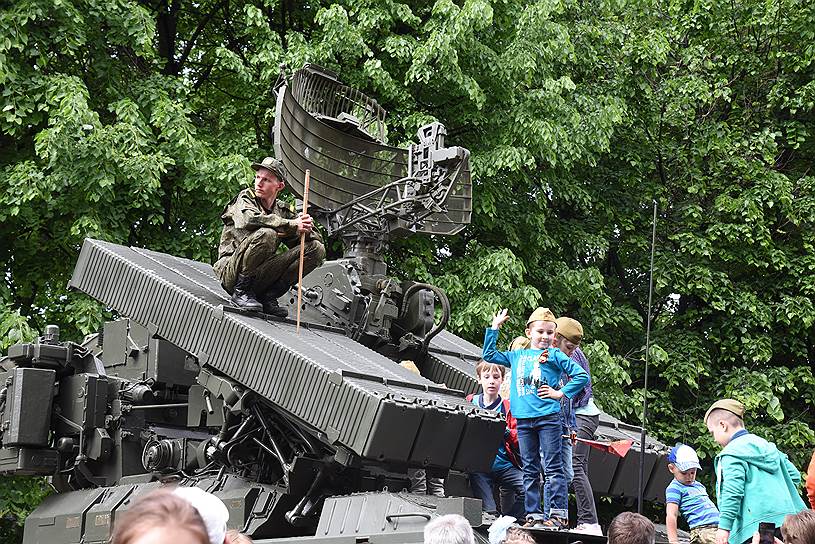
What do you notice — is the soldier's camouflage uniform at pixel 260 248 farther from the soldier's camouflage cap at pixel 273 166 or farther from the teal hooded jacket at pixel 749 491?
the teal hooded jacket at pixel 749 491

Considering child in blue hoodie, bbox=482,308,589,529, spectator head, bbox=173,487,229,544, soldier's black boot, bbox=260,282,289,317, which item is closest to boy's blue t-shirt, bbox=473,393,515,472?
child in blue hoodie, bbox=482,308,589,529

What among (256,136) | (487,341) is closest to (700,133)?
(256,136)

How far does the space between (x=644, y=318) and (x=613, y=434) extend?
9.76m

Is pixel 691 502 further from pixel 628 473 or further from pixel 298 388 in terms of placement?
pixel 298 388

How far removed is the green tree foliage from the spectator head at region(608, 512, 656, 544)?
11.5 metres

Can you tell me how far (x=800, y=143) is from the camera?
73.3 ft

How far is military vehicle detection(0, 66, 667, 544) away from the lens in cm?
1053

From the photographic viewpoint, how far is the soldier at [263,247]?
38.1 feet

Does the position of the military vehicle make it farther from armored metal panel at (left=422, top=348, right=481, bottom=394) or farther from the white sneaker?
the white sneaker

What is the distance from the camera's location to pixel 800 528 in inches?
233

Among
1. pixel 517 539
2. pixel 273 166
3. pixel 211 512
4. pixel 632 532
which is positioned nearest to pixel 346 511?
pixel 273 166

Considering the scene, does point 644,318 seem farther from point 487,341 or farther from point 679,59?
point 487,341

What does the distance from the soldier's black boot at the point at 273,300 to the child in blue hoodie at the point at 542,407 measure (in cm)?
289

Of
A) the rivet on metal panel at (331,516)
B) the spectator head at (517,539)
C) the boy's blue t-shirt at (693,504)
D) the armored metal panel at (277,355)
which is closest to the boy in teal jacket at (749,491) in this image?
the boy's blue t-shirt at (693,504)
